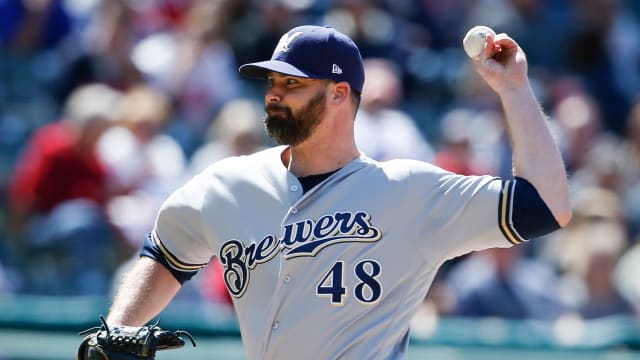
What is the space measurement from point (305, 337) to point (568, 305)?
394 cm

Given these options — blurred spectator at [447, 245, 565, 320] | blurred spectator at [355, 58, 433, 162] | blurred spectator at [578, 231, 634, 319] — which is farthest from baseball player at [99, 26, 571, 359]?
blurred spectator at [355, 58, 433, 162]

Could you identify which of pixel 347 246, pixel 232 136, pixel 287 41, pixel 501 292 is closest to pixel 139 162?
pixel 232 136

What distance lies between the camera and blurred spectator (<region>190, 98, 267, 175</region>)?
26.0 ft

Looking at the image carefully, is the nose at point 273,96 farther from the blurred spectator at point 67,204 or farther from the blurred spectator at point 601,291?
the blurred spectator at point 601,291

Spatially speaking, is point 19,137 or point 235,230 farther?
point 19,137

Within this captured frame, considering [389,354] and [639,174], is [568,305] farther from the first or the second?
[389,354]

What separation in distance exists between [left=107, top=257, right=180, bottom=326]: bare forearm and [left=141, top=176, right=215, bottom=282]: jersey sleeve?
0.12 ft

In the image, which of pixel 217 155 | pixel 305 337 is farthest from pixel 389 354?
pixel 217 155

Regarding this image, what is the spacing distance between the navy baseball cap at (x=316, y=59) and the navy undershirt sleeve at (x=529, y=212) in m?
0.67

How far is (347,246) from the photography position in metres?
3.87

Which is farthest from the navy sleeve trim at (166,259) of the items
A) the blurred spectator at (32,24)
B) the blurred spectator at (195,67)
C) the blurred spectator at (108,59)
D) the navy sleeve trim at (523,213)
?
the blurred spectator at (32,24)

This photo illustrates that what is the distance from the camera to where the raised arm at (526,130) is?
3688 mm

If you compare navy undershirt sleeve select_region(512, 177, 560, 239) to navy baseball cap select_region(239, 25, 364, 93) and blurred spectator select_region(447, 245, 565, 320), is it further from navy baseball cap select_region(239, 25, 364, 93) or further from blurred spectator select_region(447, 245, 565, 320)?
blurred spectator select_region(447, 245, 565, 320)

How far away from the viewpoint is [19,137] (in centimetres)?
870
